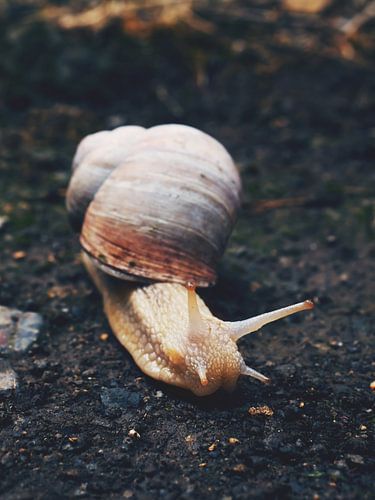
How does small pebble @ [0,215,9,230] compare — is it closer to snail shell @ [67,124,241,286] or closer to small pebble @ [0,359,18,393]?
snail shell @ [67,124,241,286]

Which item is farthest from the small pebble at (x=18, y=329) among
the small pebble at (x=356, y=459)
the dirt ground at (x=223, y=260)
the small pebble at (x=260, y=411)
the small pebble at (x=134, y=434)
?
the small pebble at (x=356, y=459)

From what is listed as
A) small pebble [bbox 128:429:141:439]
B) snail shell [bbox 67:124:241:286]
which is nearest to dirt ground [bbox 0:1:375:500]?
small pebble [bbox 128:429:141:439]

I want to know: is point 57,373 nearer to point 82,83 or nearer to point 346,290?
point 346,290

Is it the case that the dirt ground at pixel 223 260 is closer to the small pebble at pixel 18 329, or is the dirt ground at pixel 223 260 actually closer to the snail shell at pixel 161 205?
the small pebble at pixel 18 329

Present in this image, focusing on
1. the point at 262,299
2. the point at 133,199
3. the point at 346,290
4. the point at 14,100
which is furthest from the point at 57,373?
the point at 14,100

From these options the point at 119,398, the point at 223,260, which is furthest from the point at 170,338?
the point at 223,260

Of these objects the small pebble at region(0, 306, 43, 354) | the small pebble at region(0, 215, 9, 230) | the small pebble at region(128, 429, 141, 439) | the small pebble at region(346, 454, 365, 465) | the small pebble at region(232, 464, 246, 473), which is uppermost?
the small pebble at region(232, 464, 246, 473)
